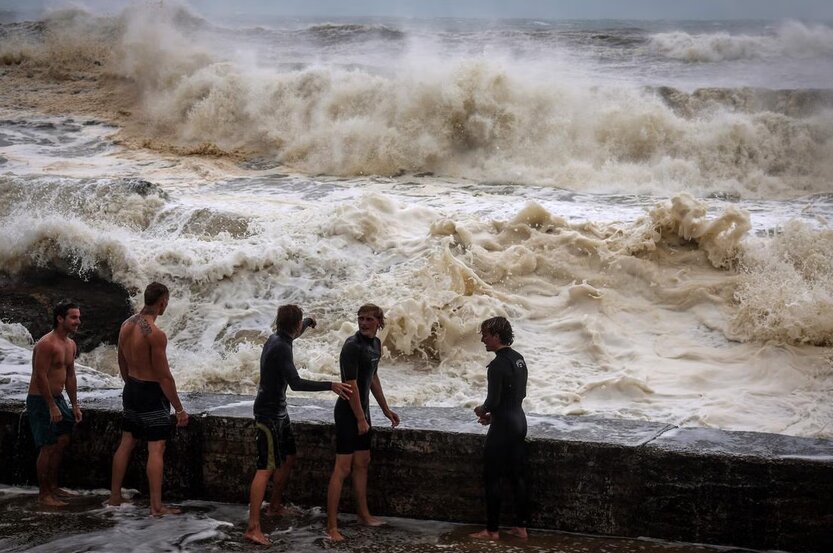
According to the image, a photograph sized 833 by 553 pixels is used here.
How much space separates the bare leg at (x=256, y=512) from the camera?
5075 mm

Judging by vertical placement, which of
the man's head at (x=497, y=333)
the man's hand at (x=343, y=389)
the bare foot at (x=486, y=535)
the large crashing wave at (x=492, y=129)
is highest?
the large crashing wave at (x=492, y=129)

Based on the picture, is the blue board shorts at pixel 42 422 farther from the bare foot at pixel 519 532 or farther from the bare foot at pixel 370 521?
→ the bare foot at pixel 519 532

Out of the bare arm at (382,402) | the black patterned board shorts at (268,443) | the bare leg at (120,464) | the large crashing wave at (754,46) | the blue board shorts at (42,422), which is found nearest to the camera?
the black patterned board shorts at (268,443)

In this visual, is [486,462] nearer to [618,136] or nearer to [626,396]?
[626,396]

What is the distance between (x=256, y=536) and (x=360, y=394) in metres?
0.94

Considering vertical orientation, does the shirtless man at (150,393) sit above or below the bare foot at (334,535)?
above

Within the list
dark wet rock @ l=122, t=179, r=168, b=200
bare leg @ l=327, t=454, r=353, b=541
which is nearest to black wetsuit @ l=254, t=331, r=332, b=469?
bare leg @ l=327, t=454, r=353, b=541

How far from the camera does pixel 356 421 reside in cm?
525

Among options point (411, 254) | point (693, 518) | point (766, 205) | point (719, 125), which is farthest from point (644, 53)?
point (693, 518)

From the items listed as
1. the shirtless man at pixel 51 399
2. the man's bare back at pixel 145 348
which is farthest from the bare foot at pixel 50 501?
the man's bare back at pixel 145 348

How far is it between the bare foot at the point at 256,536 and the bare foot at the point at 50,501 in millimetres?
1349

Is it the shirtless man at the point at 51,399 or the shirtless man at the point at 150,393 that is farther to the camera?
the shirtless man at the point at 51,399

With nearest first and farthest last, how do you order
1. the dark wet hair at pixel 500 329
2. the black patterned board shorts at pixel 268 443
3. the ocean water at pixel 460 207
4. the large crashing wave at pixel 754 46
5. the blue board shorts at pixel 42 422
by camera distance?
the dark wet hair at pixel 500 329
the black patterned board shorts at pixel 268 443
the blue board shorts at pixel 42 422
the ocean water at pixel 460 207
the large crashing wave at pixel 754 46

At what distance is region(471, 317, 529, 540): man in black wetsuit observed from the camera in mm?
5035
